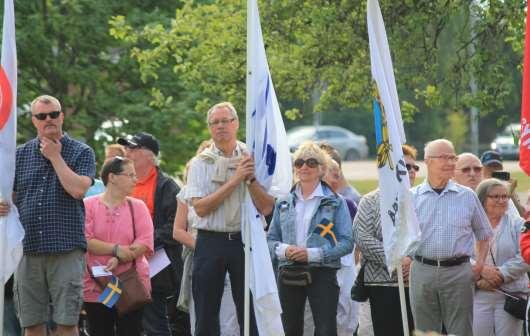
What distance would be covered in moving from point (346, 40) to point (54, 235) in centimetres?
538

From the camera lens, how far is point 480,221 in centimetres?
1088

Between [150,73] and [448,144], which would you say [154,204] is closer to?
[448,144]

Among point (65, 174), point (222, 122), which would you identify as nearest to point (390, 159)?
point (222, 122)

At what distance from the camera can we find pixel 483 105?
46.4ft

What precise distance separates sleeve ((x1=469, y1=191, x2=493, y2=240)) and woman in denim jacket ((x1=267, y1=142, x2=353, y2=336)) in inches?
40.0

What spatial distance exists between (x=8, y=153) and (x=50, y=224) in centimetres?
61

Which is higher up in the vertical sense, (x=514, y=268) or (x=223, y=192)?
(x=223, y=192)

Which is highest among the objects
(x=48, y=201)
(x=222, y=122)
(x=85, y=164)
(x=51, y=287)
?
(x=222, y=122)

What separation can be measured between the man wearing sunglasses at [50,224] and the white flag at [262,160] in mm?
1260

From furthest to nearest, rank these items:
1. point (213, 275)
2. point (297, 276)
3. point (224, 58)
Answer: point (224, 58) < point (297, 276) < point (213, 275)

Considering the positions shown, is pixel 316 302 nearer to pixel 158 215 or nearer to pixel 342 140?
pixel 158 215

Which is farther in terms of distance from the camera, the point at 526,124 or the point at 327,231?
the point at 327,231

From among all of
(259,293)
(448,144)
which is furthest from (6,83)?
(448,144)

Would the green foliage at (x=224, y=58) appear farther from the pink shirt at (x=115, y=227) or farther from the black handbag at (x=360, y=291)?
the pink shirt at (x=115, y=227)
